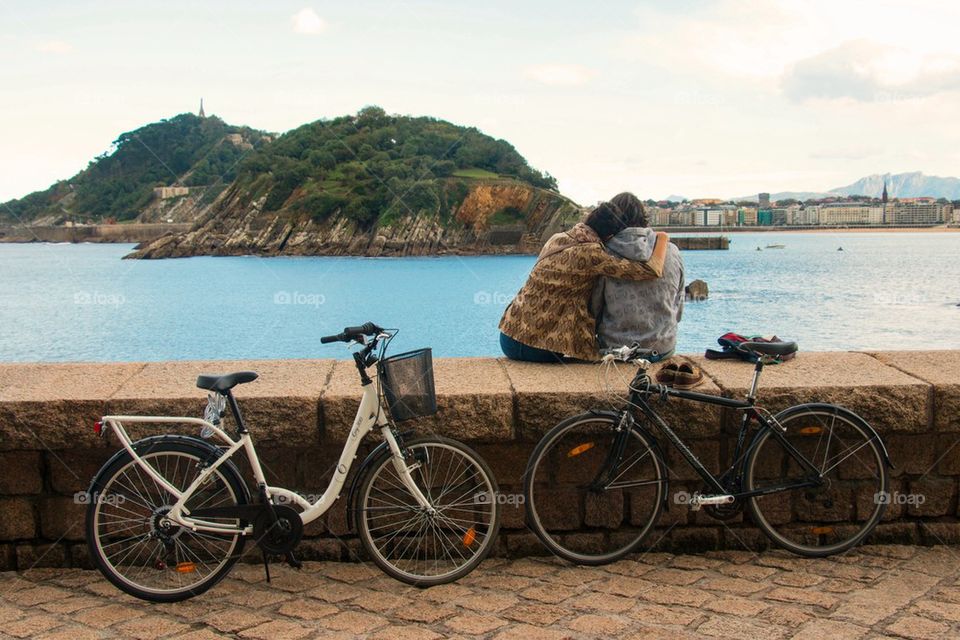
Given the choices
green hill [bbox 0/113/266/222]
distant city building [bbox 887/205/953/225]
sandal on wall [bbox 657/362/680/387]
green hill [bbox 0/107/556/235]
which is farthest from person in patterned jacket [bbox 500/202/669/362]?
distant city building [bbox 887/205/953/225]

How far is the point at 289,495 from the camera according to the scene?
13.8ft

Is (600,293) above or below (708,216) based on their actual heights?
below

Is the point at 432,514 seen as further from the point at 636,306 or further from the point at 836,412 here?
the point at 836,412

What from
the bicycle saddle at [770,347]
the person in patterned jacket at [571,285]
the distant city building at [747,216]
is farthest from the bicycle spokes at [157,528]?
the distant city building at [747,216]

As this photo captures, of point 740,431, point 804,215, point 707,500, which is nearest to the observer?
point 707,500

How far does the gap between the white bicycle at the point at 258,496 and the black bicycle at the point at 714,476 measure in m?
0.44

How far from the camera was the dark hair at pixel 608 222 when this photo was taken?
5285 millimetres

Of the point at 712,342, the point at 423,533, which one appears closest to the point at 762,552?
the point at 423,533

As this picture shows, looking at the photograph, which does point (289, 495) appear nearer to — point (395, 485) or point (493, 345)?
point (395, 485)

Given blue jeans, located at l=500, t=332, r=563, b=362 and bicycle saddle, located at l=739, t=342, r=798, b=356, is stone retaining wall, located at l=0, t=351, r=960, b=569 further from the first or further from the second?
blue jeans, located at l=500, t=332, r=563, b=362

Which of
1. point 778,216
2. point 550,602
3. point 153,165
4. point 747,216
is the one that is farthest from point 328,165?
point 550,602

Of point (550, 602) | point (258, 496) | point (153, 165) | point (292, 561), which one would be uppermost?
point (153, 165)

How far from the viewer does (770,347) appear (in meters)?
4.66

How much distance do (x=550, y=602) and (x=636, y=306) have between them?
6.24 feet
